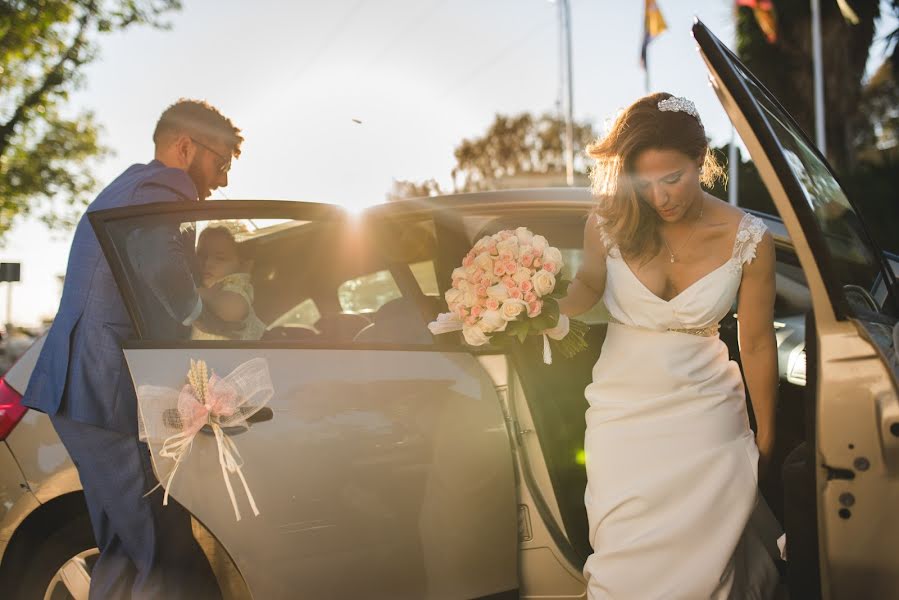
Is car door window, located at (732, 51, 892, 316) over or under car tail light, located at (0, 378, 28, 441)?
over

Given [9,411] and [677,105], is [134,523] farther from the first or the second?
[677,105]

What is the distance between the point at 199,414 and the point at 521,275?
3.08 feet

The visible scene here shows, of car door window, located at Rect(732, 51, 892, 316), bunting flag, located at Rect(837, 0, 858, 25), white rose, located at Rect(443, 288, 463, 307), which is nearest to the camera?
car door window, located at Rect(732, 51, 892, 316)

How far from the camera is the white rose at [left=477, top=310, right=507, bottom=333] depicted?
90.7 inches

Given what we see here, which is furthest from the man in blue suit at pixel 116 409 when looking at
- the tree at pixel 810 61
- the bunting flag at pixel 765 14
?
the tree at pixel 810 61

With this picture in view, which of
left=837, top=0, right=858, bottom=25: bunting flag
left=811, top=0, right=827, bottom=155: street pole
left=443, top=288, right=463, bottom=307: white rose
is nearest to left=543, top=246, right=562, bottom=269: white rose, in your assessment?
left=443, top=288, right=463, bottom=307: white rose

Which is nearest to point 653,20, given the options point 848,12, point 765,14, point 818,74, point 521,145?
point 765,14

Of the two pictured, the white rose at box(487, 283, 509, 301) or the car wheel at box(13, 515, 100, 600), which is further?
the car wheel at box(13, 515, 100, 600)

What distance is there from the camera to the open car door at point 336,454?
2326 mm

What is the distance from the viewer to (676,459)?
92.0 inches

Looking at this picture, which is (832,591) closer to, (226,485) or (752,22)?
(226,485)

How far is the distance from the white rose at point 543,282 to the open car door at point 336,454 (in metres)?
0.33

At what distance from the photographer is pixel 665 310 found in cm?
238

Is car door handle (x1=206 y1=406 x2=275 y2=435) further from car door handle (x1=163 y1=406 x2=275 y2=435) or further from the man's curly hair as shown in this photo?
the man's curly hair
